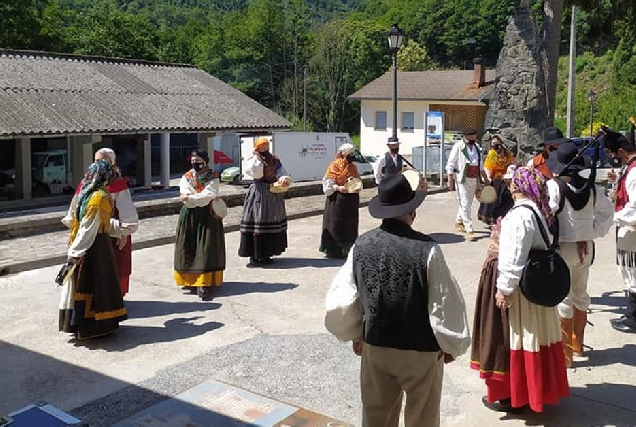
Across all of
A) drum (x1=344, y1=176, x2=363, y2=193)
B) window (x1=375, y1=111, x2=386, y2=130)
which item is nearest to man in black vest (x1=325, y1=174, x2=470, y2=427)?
drum (x1=344, y1=176, x2=363, y2=193)

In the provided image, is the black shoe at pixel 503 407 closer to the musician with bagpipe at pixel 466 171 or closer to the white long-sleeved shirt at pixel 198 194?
the white long-sleeved shirt at pixel 198 194

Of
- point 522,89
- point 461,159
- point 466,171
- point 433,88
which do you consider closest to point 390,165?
point 461,159

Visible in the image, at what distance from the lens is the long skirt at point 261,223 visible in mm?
9461

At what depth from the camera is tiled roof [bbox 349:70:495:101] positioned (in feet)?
132

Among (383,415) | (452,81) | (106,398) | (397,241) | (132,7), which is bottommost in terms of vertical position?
(106,398)

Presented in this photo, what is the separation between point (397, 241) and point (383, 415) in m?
0.95

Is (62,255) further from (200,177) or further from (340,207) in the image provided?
(340,207)

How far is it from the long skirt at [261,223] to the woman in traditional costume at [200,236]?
1.48 m

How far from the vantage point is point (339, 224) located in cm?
1009

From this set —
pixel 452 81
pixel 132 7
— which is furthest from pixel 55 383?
pixel 132 7

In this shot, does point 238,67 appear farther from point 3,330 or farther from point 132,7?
point 3,330

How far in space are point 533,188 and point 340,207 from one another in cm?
552

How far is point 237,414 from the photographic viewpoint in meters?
Answer: 4.86

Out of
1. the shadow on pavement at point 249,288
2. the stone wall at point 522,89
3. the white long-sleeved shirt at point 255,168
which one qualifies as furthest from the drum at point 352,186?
the stone wall at point 522,89
